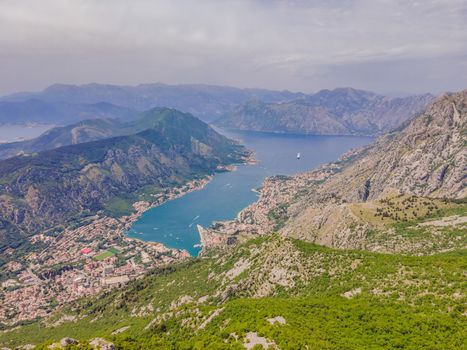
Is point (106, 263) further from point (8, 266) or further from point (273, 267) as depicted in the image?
point (273, 267)

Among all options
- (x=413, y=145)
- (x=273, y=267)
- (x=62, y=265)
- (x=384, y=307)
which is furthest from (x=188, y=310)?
(x=413, y=145)

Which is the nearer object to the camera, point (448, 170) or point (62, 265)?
point (448, 170)

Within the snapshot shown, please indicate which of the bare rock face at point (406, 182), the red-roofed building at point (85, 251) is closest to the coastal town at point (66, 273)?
the red-roofed building at point (85, 251)

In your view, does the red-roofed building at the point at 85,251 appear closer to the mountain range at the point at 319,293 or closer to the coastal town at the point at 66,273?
the coastal town at the point at 66,273

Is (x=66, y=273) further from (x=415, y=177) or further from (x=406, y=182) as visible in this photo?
(x=415, y=177)

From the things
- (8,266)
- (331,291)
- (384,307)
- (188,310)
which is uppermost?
(384,307)

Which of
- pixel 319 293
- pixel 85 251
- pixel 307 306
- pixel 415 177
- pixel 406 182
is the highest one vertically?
pixel 307 306

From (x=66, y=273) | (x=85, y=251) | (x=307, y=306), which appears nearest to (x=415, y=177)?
(x=307, y=306)

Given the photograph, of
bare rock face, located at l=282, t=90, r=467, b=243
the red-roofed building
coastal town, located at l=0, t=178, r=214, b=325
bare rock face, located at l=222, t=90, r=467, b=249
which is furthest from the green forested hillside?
the red-roofed building
